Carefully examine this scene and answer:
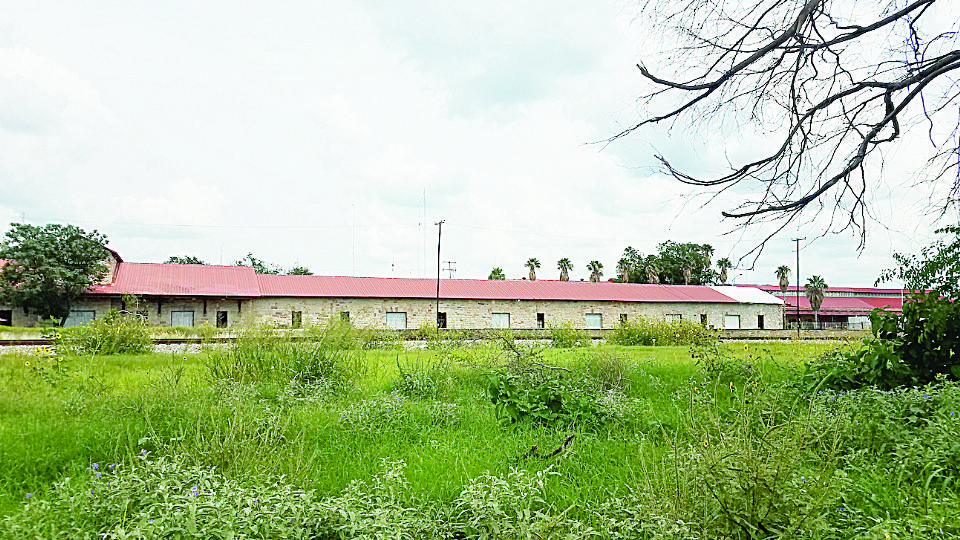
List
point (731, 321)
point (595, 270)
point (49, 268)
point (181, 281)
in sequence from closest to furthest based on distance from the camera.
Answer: point (49, 268) → point (181, 281) → point (731, 321) → point (595, 270)

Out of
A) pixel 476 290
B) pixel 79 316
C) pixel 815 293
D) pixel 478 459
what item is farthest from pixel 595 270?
pixel 478 459

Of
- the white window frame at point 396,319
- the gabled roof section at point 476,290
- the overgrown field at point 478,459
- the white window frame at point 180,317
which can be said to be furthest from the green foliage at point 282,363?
the white window frame at point 396,319

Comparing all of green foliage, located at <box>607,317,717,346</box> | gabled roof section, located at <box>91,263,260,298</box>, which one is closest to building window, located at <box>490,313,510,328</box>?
green foliage, located at <box>607,317,717,346</box>

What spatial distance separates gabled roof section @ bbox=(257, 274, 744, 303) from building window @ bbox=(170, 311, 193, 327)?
11.0 ft

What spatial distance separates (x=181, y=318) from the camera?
2886 centimetres

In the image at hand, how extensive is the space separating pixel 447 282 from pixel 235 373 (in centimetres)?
2669

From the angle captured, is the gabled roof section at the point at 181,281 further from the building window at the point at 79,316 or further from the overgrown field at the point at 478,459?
the overgrown field at the point at 478,459

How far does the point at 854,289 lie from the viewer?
189 feet

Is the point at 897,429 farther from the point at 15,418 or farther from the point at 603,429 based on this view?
the point at 15,418

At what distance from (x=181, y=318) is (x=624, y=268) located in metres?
38.4

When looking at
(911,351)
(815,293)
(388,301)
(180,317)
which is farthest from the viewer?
(815,293)

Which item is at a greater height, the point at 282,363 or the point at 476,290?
the point at 476,290

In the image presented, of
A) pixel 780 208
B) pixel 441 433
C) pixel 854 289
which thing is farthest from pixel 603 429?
pixel 854 289

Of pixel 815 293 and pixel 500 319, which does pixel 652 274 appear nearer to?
pixel 815 293
